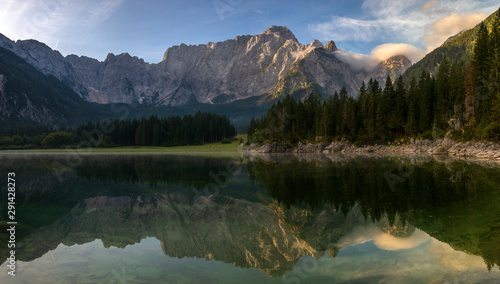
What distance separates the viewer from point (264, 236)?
552 inches

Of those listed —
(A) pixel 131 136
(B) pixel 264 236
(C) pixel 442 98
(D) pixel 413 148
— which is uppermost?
(C) pixel 442 98

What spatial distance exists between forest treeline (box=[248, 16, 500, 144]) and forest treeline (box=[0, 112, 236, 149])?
196 feet

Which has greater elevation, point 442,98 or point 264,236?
point 442,98

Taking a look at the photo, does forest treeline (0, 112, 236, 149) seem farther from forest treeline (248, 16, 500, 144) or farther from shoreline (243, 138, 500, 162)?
shoreline (243, 138, 500, 162)

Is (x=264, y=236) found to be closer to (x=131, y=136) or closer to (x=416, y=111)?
→ (x=416, y=111)

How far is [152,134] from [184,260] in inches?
7415

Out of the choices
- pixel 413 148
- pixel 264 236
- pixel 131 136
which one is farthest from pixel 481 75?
pixel 131 136

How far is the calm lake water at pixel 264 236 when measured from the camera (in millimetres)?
9953

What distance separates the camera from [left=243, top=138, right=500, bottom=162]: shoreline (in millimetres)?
62312

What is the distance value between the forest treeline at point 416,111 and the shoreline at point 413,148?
99.5 inches

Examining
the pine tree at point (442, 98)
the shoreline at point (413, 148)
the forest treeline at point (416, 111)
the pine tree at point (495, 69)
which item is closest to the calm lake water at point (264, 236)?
the shoreline at point (413, 148)

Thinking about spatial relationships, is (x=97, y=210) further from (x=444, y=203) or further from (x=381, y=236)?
(x=444, y=203)

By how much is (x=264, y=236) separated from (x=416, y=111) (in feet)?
343

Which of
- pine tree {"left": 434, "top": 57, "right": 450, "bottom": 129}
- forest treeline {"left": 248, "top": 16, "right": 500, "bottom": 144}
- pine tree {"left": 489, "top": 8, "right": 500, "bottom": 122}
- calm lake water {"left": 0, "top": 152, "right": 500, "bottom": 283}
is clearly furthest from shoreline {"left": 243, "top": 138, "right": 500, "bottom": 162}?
calm lake water {"left": 0, "top": 152, "right": 500, "bottom": 283}
